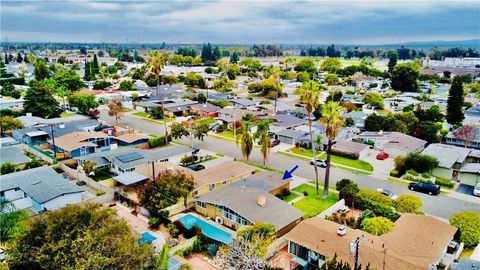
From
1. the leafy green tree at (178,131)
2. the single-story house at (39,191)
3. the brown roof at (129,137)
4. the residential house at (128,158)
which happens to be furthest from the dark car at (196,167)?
the single-story house at (39,191)

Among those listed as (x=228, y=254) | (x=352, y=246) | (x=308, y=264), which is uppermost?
(x=352, y=246)

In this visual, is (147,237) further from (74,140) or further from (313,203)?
(74,140)

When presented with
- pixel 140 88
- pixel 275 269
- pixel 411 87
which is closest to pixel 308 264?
pixel 275 269

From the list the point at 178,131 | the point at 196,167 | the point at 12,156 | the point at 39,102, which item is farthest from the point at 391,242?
the point at 39,102

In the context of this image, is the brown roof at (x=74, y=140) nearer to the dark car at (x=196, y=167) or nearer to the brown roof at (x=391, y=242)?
the dark car at (x=196, y=167)

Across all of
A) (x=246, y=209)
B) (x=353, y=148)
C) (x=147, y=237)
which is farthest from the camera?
(x=353, y=148)

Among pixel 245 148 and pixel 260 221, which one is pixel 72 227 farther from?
pixel 245 148
